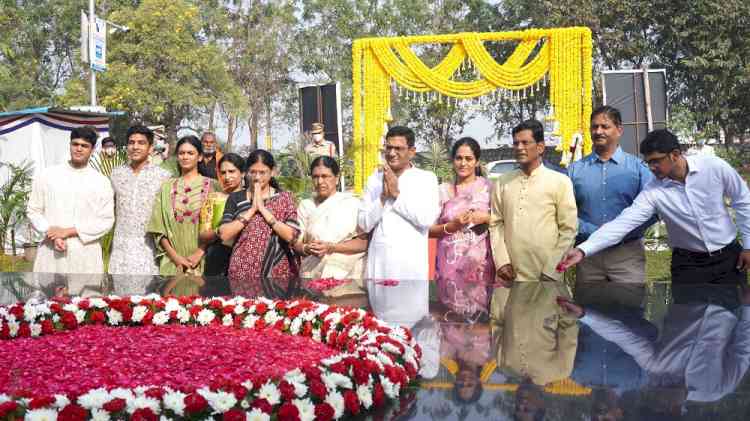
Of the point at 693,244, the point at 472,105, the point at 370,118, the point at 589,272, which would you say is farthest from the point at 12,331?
the point at 472,105

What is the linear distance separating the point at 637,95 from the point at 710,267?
7880 mm

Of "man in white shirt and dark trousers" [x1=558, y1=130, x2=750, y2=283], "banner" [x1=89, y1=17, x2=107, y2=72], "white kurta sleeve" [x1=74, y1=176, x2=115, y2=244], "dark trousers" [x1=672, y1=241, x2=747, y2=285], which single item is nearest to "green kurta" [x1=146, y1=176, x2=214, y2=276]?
"white kurta sleeve" [x1=74, y1=176, x2=115, y2=244]

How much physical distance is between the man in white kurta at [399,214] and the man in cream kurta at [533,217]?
384 mm

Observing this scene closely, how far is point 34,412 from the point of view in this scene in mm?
1763

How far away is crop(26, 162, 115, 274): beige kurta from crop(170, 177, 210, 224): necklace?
0.40 meters

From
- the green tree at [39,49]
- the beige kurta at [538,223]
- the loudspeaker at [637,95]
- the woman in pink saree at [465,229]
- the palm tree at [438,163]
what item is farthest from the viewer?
→ the green tree at [39,49]

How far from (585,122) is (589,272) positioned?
7.95 m

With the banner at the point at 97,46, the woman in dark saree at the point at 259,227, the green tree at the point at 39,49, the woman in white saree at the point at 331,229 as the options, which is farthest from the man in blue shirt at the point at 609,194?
the green tree at the point at 39,49

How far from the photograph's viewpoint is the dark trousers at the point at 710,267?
3684 mm

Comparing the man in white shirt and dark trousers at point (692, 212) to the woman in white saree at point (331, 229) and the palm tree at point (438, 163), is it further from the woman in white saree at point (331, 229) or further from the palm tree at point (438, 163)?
the palm tree at point (438, 163)

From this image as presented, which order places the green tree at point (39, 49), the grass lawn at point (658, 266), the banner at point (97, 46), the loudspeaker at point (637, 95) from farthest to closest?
the green tree at point (39, 49), the banner at point (97, 46), the loudspeaker at point (637, 95), the grass lawn at point (658, 266)

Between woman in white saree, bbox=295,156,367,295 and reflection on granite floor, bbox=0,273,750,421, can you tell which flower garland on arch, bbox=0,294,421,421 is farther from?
woman in white saree, bbox=295,156,367,295

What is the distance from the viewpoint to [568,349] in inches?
98.4

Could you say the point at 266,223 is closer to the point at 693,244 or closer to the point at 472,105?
the point at 693,244
